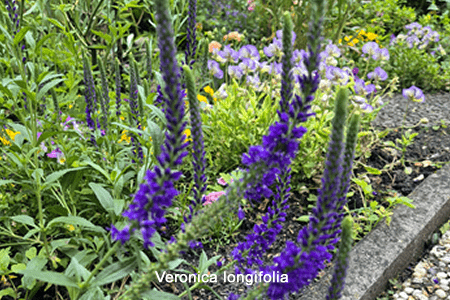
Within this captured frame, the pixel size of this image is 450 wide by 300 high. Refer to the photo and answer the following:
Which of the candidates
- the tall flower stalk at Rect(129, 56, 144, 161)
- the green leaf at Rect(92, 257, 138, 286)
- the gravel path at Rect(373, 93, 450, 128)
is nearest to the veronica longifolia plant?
the green leaf at Rect(92, 257, 138, 286)

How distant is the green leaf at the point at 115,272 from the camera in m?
1.46

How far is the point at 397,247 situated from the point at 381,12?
5414 millimetres

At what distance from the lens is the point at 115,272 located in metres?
1.48

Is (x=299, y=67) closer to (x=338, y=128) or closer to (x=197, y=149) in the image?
(x=197, y=149)

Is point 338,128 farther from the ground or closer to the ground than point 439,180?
farther from the ground

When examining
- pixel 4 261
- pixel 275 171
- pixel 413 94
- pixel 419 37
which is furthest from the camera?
pixel 419 37

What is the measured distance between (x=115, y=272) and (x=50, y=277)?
22cm

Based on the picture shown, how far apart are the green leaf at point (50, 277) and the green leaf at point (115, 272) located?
0.27ft

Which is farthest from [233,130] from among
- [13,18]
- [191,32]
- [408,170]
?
[13,18]

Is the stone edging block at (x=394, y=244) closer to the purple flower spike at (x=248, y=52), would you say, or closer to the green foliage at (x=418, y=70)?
the purple flower spike at (x=248, y=52)

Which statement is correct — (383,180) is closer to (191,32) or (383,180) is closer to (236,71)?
(236,71)

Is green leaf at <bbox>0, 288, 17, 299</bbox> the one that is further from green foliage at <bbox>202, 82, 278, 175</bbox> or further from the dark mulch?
green foliage at <bbox>202, 82, 278, 175</bbox>

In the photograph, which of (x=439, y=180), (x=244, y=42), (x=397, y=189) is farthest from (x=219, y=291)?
(x=244, y=42)

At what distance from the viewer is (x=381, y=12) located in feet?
23.2
